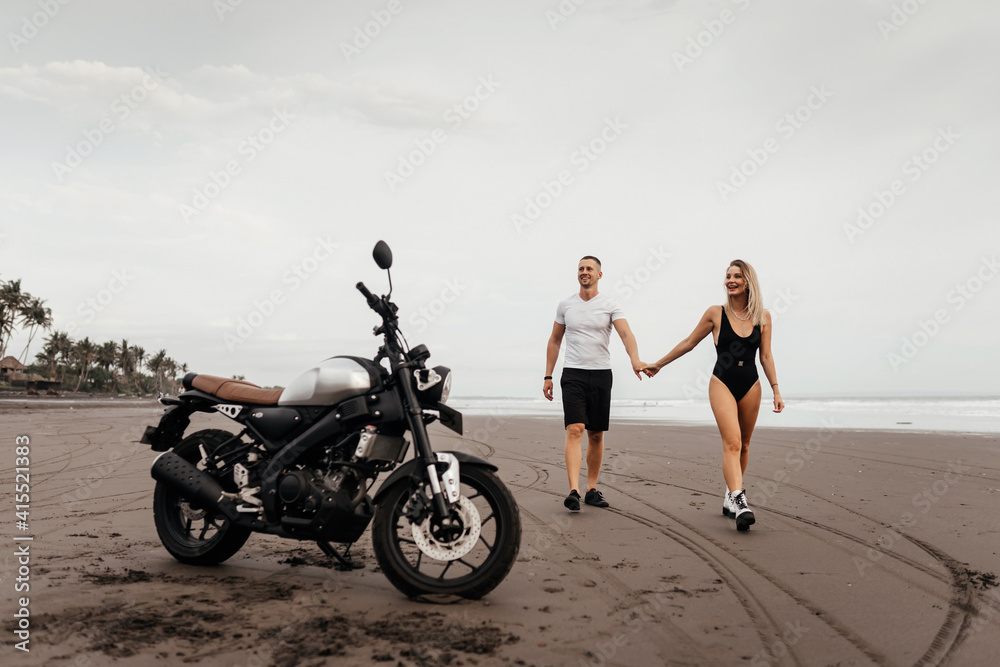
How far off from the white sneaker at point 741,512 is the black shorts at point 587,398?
137cm

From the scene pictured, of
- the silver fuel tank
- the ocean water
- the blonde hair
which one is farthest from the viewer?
the ocean water

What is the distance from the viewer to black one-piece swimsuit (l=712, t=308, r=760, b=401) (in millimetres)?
5711

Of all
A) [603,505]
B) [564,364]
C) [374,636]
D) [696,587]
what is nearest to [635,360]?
[564,364]

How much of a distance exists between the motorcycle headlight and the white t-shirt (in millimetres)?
2899

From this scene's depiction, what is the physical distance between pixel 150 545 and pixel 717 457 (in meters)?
7.99

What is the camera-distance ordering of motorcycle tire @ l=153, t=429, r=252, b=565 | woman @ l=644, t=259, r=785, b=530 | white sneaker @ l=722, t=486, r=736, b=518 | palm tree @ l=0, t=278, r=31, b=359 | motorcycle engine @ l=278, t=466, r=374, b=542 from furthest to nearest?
palm tree @ l=0, t=278, r=31, b=359 → woman @ l=644, t=259, r=785, b=530 → white sneaker @ l=722, t=486, r=736, b=518 → motorcycle tire @ l=153, t=429, r=252, b=565 → motorcycle engine @ l=278, t=466, r=374, b=542

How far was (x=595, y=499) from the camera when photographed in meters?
6.21

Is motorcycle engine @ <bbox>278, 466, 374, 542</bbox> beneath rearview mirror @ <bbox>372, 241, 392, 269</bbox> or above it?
beneath

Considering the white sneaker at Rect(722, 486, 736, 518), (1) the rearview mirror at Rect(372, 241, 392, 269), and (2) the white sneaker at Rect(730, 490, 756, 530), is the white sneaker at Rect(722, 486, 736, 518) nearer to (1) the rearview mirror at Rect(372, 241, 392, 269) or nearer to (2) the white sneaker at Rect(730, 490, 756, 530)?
(2) the white sneaker at Rect(730, 490, 756, 530)

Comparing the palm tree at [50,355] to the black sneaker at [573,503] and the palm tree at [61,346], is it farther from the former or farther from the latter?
the black sneaker at [573,503]

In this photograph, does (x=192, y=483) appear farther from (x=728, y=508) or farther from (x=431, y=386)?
(x=728, y=508)

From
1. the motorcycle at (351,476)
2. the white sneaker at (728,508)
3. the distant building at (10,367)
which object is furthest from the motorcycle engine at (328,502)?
the distant building at (10,367)

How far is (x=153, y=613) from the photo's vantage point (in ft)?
10.4

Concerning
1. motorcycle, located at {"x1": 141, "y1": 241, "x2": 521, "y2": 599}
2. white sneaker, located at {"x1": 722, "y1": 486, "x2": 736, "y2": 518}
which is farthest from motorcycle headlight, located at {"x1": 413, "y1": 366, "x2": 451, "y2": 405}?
white sneaker, located at {"x1": 722, "y1": 486, "x2": 736, "y2": 518}
